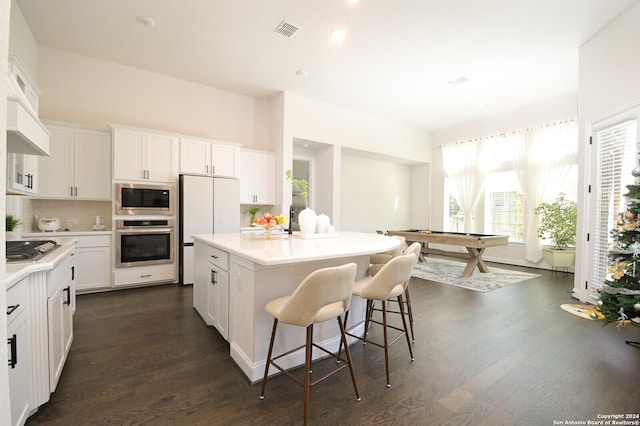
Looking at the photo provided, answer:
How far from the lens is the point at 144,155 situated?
4266 mm

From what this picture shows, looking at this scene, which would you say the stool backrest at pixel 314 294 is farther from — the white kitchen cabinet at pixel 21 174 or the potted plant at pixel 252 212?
the potted plant at pixel 252 212

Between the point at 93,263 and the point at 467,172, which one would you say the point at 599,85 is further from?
the point at 93,263

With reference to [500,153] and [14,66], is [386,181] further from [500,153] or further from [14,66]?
[14,66]

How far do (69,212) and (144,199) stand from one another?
42.5 inches

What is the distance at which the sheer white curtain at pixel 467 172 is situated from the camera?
7.02 m

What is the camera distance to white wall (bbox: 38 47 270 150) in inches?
163

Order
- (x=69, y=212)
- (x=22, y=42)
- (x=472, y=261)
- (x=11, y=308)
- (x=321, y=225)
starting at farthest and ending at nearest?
(x=472, y=261) < (x=69, y=212) < (x=22, y=42) < (x=321, y=225) < (x=11, y=308)

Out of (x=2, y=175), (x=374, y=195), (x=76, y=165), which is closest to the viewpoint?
(x=2, y=175)

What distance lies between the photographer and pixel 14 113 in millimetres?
1317

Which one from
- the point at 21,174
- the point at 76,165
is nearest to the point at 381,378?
the point at 21,174

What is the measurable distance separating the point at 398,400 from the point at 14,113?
2569 mm

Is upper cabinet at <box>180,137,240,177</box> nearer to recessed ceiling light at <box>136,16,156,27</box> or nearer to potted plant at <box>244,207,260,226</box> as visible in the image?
potted plant at <box>244,207,260,226</box>

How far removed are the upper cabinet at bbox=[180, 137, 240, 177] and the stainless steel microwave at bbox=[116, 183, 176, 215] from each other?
464 mm

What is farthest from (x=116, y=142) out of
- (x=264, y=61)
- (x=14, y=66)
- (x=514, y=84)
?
(x=514, y=84)
